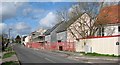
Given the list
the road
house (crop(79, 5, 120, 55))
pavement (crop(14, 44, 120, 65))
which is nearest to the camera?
pavement (crop(14, 44, 120, 65))

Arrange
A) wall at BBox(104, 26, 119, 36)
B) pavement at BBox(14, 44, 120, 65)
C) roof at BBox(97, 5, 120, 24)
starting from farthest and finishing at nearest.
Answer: roof at BBox(97, 5, 120, 24)
wall at BBox(104, 26, 119, 36)
pavement at BBox(14, 44, 120, 65)

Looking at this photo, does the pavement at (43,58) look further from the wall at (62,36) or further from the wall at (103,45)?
the wall at (62,36)

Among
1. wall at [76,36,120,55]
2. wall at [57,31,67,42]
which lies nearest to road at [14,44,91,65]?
wall at [76,36,120,55]

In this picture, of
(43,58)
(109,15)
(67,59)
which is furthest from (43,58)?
(109,15)

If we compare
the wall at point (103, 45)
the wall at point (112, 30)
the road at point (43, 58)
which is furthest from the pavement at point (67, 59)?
the wall at point (112, 30)

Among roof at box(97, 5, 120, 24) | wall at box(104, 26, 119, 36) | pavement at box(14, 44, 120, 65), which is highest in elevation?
roof at box(97, 5, 120, 24)

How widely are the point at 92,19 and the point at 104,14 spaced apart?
288 cm

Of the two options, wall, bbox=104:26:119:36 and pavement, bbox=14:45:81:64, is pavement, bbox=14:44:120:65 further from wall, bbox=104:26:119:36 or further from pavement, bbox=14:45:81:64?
wall, bbox=104:26:119:36

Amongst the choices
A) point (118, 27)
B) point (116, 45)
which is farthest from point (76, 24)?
point (116, 45)

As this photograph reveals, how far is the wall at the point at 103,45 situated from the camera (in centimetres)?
3408

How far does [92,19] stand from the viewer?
51062 mm

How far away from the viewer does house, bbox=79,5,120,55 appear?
113 feet

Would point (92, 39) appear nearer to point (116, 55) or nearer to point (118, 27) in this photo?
point (116, 55)

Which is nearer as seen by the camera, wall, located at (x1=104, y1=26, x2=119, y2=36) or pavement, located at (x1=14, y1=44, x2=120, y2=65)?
pavement, located at (x1=14, y1=44, x2=120, y2=65)
